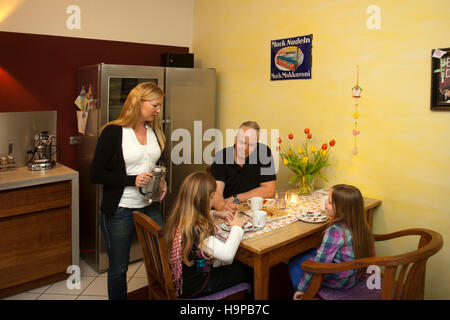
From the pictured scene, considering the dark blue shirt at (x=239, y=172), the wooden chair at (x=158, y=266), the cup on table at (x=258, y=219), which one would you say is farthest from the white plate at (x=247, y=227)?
the dark blue shirt at (x=239, y=172)

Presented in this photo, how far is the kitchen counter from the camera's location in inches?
107

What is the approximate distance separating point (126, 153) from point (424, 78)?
1.88 meters

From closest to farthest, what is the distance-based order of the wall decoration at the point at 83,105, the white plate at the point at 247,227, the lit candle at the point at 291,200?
1. the white plate at the point at 247,227
2. the lit candle at the point at 291,200
3. the wall decoration at the point at 83,105

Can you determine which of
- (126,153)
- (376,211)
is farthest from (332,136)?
(126,153)

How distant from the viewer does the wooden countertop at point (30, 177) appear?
2.69 metres

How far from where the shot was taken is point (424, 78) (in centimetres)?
244

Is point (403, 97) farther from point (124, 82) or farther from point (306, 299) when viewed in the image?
point (124, 82)

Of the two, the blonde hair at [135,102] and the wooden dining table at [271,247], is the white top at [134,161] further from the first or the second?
the wooden dining table at [271,247]

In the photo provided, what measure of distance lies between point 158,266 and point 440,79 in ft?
6.42

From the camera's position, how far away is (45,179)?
2.84 m

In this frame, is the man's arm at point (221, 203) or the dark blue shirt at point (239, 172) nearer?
the man's arm at point (221, 203)

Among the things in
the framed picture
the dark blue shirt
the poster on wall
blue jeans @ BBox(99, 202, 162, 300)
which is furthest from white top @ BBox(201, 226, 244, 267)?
the poster on wall

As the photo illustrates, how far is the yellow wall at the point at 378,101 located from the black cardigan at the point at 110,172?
5.07 ft

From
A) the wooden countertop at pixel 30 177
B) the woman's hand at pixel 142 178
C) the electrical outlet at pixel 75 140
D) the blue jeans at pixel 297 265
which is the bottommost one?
the blue jeans at pixel 297 265
